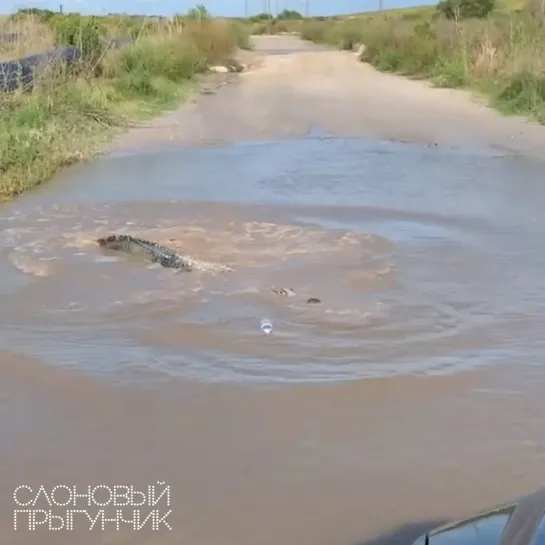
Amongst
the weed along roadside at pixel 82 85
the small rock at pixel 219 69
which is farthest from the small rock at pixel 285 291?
the small rock at pixel 219 69

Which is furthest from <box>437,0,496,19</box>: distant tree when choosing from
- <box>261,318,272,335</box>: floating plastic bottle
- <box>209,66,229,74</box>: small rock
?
<box>261,318,272,335</box>: floating plastic bottle

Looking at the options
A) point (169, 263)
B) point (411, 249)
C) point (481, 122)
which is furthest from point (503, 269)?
point (481, 122)

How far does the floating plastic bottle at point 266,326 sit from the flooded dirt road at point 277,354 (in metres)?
0.07

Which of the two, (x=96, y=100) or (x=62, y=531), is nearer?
(x=62, y=531)

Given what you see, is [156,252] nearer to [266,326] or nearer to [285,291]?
[285,291]

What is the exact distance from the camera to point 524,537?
2365 mm

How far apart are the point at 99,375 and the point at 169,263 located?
2.31 metres

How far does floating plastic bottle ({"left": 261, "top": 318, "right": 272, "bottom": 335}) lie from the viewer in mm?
6410

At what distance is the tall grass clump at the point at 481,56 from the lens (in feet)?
64.3

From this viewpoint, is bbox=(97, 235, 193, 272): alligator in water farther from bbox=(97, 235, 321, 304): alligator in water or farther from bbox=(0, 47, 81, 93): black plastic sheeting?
bbox=(0, 47, 81, 93): black plastic sheeting

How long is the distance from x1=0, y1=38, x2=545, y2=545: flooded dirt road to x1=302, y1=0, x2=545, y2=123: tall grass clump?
7.60 m

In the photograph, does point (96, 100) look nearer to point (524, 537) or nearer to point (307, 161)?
point (307, 161)

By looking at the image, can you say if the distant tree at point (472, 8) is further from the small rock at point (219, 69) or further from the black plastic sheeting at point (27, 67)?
the black plastic sheeting at point (27, 67)

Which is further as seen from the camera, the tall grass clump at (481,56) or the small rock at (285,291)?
the tall grass clump at (481,56)
